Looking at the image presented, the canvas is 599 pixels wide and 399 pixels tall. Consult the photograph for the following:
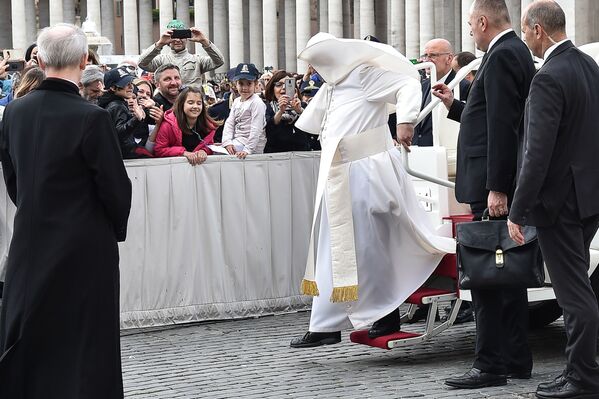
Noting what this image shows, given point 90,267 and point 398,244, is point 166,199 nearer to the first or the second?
point 398,244

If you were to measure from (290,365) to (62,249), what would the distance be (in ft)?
9.76

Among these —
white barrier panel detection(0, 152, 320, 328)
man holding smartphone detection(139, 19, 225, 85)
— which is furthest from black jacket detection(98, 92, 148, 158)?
man holding smartphone detection(139, 19, 225, 85)

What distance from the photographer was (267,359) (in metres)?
8.45

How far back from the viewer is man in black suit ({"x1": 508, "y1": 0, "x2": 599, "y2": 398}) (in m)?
6.74

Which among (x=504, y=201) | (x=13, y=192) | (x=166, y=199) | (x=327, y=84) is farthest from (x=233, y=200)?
(x=13, y=192)

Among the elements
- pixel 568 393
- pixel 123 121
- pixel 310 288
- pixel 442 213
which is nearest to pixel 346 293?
pixel 310 288

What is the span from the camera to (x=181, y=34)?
1311cm

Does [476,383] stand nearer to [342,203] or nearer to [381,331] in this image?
[381,331]

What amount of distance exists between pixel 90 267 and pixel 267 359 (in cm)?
304

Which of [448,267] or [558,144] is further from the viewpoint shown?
[448,267]

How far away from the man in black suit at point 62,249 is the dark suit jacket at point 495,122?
2.37 metres

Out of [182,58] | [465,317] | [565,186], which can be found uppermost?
[182,58]

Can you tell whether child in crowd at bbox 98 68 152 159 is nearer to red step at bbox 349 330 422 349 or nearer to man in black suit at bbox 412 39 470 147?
man in black suit at bbox 412 39 470 147

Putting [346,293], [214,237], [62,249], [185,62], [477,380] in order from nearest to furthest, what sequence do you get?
[62,249] → [477,380] → [346,293] → [214,237] → [185,62]
